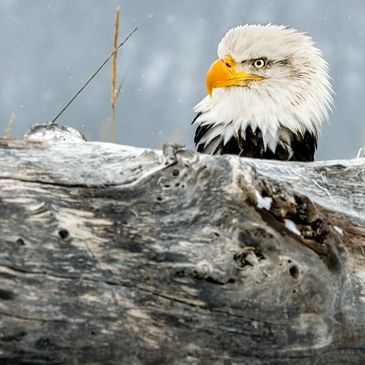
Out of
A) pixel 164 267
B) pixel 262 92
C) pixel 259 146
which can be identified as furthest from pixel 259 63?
pixel 164 267

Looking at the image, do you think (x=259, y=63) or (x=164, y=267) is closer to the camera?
(x=164, y=267)

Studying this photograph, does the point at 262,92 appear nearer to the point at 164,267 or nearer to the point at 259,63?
the point at 259,63

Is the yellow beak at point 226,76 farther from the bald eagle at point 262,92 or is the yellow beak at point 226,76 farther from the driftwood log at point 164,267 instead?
the driftwood log at point 164,267

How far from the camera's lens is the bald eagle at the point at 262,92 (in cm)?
420

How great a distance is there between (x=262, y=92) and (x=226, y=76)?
0.66 ft

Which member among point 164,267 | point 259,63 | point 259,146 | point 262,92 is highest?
point 259,63

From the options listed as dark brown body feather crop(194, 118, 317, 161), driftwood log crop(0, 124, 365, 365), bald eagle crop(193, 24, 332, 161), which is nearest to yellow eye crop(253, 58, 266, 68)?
bald eagle crop(193, 24, 332, 161)

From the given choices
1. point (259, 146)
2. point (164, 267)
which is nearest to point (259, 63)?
point (259, 146)

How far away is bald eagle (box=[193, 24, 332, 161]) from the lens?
13.8 ft

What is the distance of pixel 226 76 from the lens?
4.22 m

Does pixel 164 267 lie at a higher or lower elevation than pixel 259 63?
lower

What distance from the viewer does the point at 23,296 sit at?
2.09 meters

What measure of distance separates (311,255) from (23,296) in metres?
0.77

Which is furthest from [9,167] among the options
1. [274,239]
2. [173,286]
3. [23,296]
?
[274,239]
